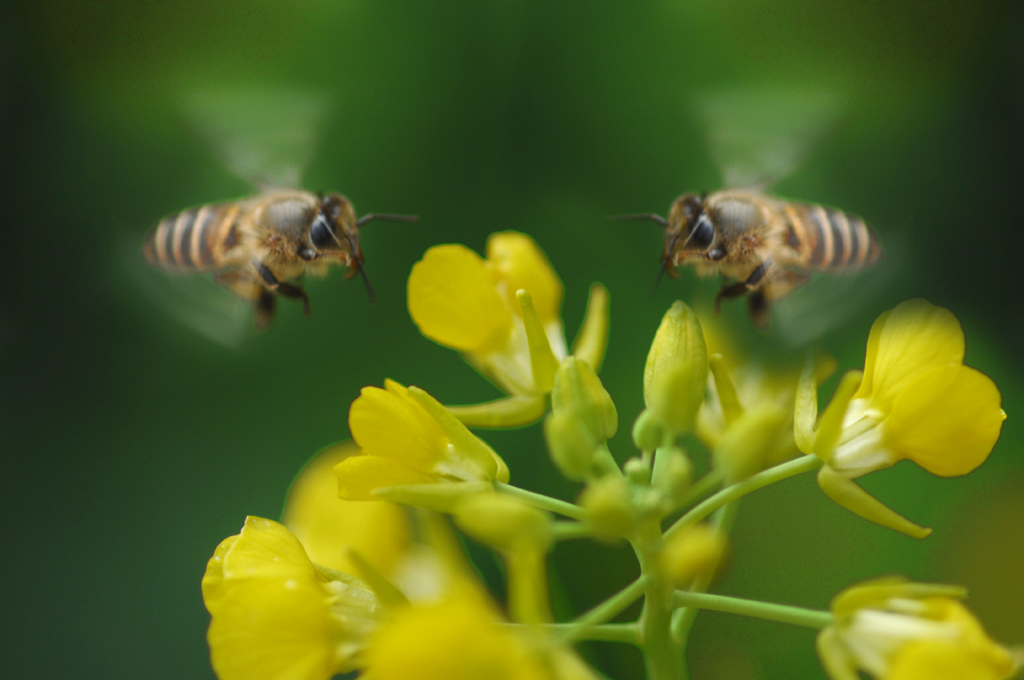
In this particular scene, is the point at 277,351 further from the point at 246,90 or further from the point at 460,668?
the point at 460,668

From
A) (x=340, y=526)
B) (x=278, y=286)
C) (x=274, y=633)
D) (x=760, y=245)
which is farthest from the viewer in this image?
(x=278, y=286)

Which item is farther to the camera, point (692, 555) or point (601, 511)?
point (692, 555)

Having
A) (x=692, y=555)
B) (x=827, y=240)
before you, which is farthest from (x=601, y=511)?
(x=827, y=240)

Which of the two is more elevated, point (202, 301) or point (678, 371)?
point (202, 301)

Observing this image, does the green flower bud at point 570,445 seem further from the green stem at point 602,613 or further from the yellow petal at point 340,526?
the yellow petal at point 340,526

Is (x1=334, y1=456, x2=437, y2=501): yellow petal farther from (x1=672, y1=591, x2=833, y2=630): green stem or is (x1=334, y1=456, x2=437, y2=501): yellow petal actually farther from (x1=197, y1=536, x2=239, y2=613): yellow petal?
(x1=672, y1=591, x2=833, y2=630): green stem

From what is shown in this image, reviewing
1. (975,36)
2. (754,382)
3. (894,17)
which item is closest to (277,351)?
(754,382)

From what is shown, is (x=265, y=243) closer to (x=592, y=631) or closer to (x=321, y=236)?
(x=321, y=236)

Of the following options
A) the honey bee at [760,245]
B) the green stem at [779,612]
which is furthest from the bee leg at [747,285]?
the green stem at [779,612]
